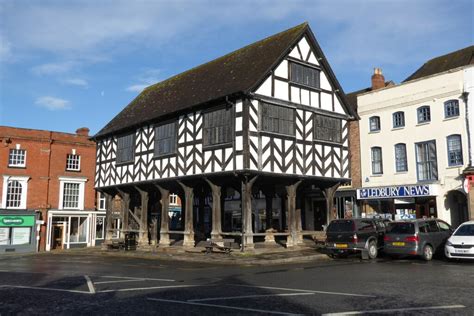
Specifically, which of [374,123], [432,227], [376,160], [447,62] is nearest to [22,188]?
[376,160]

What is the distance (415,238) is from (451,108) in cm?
1001

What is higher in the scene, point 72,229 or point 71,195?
point 71,195

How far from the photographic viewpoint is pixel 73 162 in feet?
121

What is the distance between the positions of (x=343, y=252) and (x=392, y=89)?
40.6 feet

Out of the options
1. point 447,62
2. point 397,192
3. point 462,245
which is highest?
point 447,62

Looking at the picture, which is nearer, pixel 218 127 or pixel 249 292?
pixel 249 292

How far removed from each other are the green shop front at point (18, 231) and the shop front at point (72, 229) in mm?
1195

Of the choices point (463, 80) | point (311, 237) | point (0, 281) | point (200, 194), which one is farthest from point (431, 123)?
point (0, 281)

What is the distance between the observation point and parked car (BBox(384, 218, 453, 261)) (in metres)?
16.9

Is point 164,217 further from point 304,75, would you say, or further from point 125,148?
point 304,75

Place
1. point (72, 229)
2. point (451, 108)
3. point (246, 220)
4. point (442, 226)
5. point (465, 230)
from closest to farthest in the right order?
point (465, 230)
point (442, 226)
point (246, 220)
point (451, 108)
point (72, 229)

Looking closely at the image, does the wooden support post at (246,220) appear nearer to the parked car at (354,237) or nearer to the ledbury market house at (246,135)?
the ledbury market house at (246,135)

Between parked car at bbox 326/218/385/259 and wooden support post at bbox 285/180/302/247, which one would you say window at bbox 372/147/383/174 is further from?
parked car at bbox 326/218/385/259

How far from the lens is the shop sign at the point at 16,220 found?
3284 centimetres
